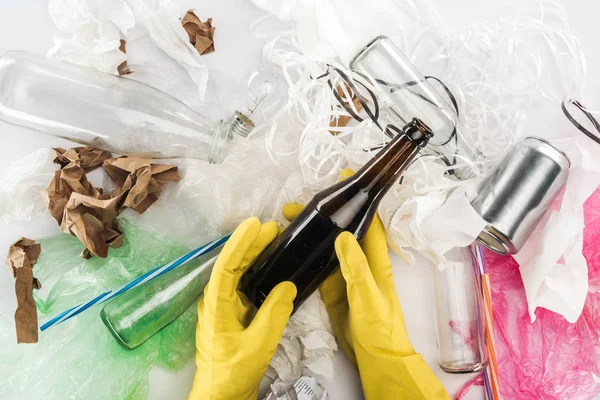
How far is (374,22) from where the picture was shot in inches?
30.6

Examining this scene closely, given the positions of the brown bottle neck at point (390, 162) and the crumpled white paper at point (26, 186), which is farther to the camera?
the crumpled white paper at point (26, 186)

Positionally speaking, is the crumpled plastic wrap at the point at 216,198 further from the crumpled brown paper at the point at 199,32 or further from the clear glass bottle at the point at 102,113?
the crumpled brown paper at the point at 199,32

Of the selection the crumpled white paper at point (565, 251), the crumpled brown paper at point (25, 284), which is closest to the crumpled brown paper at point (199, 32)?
the crumpled brown paper at point (25, 284)

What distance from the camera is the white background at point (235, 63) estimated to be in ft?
2.51

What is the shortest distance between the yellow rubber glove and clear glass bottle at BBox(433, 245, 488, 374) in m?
0.26

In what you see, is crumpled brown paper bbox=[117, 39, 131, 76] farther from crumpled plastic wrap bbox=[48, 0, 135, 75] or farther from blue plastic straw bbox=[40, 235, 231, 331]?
blue plastic straw bbox=[40, 235, 231, 331]

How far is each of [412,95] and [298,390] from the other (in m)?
0.49

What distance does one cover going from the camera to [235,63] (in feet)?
2.68

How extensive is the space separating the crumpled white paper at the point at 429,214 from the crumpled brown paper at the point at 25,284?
20.8 inches

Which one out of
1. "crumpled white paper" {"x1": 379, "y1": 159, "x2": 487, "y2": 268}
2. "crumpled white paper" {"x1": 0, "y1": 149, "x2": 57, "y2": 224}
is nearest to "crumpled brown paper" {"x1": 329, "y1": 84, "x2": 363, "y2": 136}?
"crumpled white paper" {"x1": 379, "y1": 159, "x2": 487, "y2": 268}

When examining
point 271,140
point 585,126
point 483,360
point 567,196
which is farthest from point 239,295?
point 585,126

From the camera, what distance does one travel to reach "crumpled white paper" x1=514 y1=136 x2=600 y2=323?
0.74 m

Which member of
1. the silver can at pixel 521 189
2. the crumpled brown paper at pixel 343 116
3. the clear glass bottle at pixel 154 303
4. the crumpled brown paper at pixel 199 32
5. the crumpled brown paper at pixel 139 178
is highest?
the silver can at pixel 521 189

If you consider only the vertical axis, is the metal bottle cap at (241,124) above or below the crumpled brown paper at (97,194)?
above
